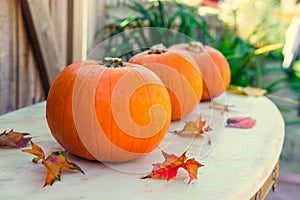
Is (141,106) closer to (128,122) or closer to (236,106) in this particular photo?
(128,122)

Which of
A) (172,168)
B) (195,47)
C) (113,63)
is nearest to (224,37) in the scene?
(195,47)

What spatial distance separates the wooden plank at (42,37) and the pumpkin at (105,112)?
82cm

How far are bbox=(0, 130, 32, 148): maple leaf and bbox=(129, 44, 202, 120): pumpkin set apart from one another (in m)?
0.39

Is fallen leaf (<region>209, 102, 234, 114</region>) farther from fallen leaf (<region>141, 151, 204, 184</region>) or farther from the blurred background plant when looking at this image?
fallen leaf (<region>141, 151, 204, 184</region>)

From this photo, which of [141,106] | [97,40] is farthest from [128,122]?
[97,40]

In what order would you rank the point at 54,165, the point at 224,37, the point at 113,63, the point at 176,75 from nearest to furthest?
the point at 54,165
the point at 113,63
the point at 176,75
the point at 224,37

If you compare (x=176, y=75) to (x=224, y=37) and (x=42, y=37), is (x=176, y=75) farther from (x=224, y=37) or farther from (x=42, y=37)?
(x=224, y=37)

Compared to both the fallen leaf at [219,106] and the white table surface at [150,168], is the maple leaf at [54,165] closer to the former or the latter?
the white table surface at [150,168]

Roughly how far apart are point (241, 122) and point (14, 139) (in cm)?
62

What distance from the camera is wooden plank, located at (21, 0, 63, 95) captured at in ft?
5.37

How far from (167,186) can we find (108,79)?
238mm

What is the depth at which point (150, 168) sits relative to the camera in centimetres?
86

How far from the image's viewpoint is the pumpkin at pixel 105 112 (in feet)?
2.76

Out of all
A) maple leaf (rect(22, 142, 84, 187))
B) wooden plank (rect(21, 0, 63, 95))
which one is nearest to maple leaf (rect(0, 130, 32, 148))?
maple leaf (rect(22, 142, 84, 187))
